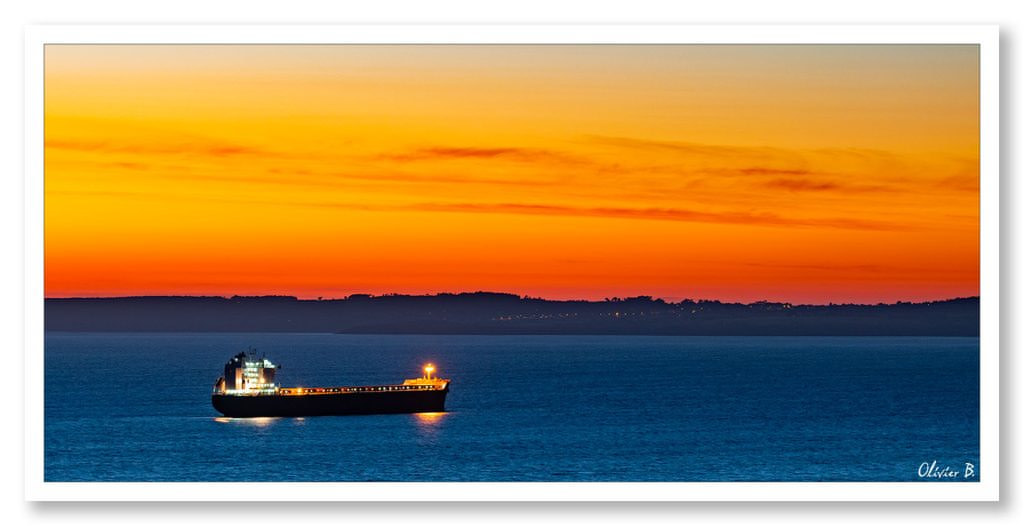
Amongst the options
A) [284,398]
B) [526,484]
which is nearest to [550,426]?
[284,398]
